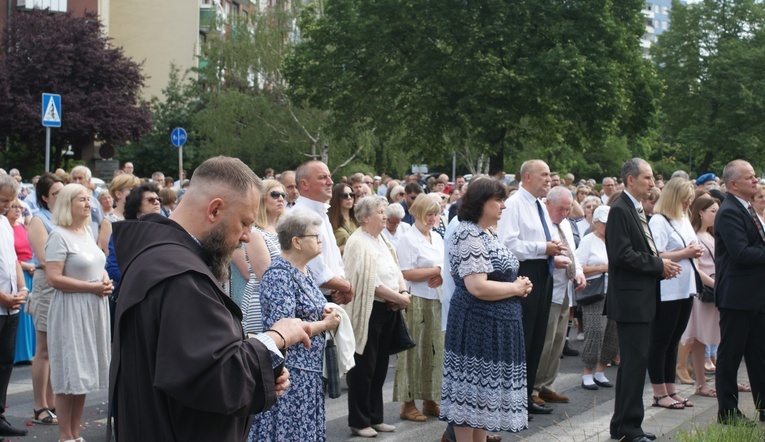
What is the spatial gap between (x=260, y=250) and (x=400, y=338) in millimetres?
2099

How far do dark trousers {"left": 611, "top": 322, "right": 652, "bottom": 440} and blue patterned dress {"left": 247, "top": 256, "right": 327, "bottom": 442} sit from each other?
267cm

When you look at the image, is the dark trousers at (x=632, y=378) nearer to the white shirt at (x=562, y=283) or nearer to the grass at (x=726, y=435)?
the grass at (x=726, y=435)

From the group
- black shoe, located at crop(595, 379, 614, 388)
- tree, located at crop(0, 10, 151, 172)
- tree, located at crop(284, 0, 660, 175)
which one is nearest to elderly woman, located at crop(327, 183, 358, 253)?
black shoe, located at crop(595, 379, 614, 388)

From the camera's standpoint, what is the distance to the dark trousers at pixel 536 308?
8008 millimetres

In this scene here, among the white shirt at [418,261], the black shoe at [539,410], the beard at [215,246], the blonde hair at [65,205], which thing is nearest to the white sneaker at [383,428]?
the white shirt at [418,261]

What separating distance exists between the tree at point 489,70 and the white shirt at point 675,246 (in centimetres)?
2374

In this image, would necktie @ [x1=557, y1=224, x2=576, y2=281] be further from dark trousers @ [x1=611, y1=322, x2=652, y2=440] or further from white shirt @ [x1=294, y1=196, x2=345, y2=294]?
white shirt @ [x1=294, y1=196, x2=345, y2=294]

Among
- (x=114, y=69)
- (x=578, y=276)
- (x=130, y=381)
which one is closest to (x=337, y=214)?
(x=578, y=276)

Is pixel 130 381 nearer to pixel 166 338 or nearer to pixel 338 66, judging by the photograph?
pixel 166 338

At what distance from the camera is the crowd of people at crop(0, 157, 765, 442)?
9.93ft

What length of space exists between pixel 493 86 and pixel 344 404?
2469 centimetres

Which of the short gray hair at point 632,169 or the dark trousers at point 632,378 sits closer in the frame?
the dark trousers at point 632,378

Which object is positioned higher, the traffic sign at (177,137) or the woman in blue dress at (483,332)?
the traffic sign at (177,137)

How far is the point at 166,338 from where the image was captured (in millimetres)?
2863
